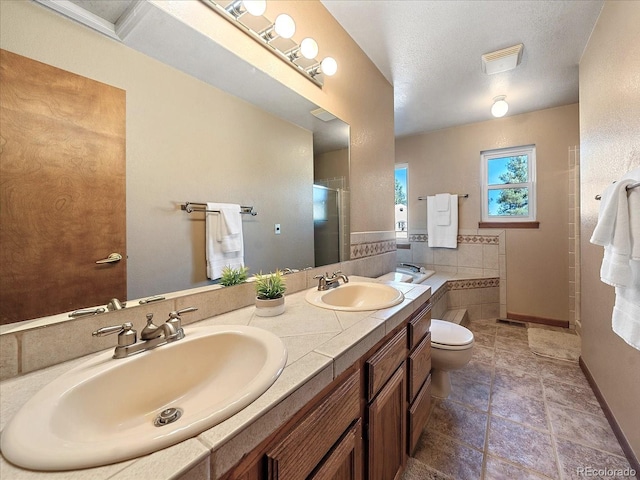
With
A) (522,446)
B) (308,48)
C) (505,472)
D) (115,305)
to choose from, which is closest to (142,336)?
(115,305)

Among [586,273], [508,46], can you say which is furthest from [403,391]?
[508,46]

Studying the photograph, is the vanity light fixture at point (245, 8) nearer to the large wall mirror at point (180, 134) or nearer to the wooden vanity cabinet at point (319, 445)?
the large wall mirror at point (180, 134)

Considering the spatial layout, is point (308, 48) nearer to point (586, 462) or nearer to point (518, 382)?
point (586, 462)

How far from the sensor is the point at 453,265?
323 centimetres

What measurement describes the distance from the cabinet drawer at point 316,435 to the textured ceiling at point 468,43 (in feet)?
6.40

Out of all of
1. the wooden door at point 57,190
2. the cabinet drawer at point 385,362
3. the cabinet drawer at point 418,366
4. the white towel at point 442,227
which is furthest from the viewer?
the white towel at point 442,227

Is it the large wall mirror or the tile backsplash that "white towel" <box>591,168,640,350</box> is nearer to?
the large wall mirror

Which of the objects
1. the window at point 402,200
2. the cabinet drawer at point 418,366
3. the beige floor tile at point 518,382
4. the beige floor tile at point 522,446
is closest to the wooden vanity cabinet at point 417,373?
the cabinet drawer at point 418,366

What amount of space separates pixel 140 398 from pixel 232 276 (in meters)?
0.48

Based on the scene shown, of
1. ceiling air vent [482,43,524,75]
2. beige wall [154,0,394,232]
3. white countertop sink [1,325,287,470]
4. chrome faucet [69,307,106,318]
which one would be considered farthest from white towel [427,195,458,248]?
chrome faucet [69,307,106,318]

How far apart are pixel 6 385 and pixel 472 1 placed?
94.8 inches

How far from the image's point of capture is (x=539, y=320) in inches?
110

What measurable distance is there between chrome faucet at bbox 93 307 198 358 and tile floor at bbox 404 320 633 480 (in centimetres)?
124

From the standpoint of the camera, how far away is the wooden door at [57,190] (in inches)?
23.0
